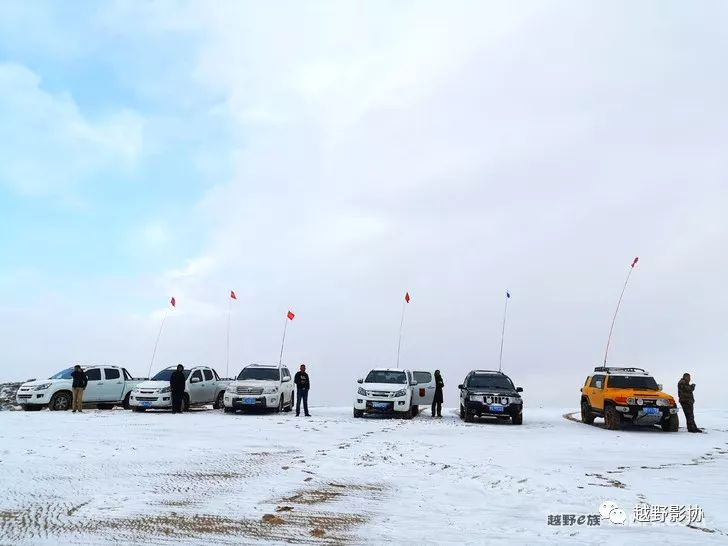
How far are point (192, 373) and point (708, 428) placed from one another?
1679 centimetres

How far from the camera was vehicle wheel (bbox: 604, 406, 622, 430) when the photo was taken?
17250 millimetres

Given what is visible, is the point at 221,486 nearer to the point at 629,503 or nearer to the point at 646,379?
the point at 629,503

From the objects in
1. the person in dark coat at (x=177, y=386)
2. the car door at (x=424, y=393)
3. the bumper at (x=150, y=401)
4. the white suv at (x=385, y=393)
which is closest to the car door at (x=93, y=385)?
the bumper at (x=150, y=401)

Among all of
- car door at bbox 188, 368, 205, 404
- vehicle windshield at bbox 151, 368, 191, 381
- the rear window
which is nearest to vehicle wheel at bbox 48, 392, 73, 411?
vehicle windshield at bbox 151, 368, 191, 381

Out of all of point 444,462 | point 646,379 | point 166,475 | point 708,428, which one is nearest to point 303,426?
point 444,462

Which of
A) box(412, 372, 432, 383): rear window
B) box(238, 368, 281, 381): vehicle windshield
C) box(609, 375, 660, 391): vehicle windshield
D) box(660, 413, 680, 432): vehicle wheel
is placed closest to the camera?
box(660, 413, 680, 432): vehicle wheel

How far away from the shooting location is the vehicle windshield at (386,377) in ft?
67.3

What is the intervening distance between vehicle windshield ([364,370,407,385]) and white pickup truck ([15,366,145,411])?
926 cm

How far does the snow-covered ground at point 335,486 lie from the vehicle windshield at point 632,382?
12.7 feet

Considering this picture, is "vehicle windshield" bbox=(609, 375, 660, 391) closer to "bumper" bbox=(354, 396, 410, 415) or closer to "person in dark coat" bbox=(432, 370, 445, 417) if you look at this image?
"person in dark coat" bbox=(432, 370, 445, 417)

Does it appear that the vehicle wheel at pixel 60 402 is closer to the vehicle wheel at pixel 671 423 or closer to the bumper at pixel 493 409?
the bumper at pixel 493 409

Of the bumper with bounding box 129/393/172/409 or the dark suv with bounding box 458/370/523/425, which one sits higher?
the dark suv with bounding box 458/370/523/425

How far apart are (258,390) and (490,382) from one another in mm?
7432

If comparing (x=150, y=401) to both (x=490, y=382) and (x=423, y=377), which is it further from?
(x=490, y=382)
